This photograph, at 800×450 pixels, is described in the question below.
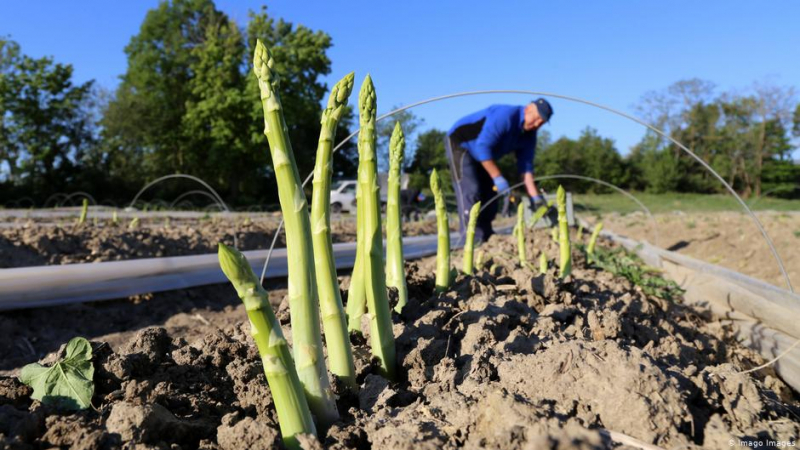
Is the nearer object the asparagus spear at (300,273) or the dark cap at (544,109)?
the asparagus spear at (300,273)

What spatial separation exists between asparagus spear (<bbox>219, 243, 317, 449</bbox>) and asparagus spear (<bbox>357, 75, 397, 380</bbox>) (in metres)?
0.50

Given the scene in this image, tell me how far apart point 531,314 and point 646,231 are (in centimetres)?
976

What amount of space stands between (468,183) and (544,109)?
1394 millimetres

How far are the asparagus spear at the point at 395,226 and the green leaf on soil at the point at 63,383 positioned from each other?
Answer: 1043mm

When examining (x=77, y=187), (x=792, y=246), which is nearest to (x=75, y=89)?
(x=77, y=187)

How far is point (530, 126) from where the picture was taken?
6.47 metres

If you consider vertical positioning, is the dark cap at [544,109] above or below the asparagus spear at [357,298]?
above

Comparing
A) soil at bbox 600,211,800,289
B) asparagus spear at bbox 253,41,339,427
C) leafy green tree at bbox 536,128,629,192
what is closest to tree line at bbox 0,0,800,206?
leafy green tree at bbox 536,128,629,192

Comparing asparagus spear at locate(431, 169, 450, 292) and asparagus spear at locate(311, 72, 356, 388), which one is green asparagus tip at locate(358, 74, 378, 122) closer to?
asparagus spear at locate(311, 72, 356, 388)

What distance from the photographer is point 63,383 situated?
1337 millimetres

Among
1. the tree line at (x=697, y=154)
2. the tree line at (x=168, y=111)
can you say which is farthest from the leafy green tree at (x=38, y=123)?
the tree line at (x=697, y=154)

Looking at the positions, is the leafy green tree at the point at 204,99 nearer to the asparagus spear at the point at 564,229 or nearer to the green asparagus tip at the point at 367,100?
the asparagus spear at the point at 564,229

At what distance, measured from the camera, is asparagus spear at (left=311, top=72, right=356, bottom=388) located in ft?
4.56

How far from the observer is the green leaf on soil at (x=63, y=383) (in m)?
1.31
